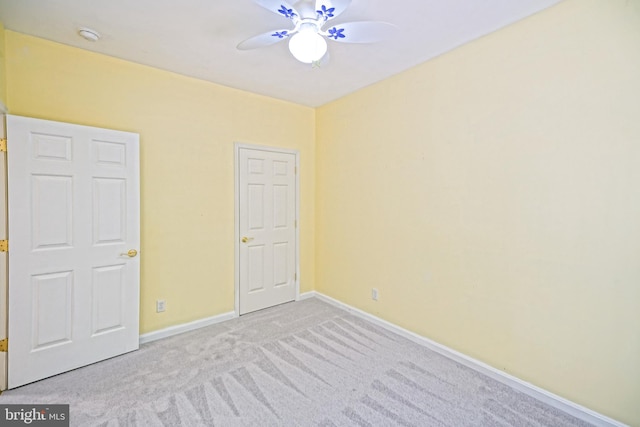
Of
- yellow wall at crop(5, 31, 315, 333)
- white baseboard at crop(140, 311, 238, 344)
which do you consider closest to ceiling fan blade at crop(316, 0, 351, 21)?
yellow wall at crop(5, 31, 315, 333)

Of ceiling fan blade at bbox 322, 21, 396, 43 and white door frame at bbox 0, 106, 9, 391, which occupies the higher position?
ceiling fan blade at bbox 322, 21, 396, 43

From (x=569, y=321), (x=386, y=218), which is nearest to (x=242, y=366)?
(x=386, y=218)

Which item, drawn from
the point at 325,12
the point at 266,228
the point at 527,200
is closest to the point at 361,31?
the point at 325,12

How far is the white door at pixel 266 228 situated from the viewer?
3.47m

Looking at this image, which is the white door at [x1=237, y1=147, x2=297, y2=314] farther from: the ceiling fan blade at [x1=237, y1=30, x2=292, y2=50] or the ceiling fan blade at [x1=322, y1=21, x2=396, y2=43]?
the ceiling fan blade at [x1=322, y1=21, x2=396, y2=43]

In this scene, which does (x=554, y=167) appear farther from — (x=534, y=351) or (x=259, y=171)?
(x=259, y=171)

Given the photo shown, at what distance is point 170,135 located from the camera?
2939 millimetres

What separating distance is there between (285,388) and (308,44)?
237 centimetres

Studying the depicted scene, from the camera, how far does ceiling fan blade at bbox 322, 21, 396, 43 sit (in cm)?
170

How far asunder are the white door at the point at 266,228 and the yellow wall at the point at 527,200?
125 centimetres

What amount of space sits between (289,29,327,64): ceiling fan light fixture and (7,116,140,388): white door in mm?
1796

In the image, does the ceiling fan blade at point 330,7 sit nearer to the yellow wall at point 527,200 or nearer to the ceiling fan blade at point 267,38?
the ceiling fan blade at point 267,38

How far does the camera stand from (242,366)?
7.91 feet

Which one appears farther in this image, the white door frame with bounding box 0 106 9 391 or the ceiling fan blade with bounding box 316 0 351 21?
the white door frame with bounding box 0 106 9 391
